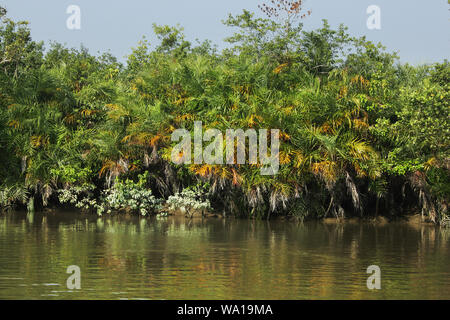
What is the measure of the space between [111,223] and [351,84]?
10.1 meters

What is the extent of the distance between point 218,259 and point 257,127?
28.9 ft

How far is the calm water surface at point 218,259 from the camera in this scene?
1250 cm

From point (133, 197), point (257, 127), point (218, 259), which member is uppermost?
point (257, 127)

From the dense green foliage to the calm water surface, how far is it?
1.54 m

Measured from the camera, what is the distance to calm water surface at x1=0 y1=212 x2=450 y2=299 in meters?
12.5

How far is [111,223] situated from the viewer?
78.2 feet

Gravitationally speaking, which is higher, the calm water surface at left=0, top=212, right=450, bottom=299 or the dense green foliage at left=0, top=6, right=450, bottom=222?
the dense green foliage at left=0, top=6, right=450, bottom=222

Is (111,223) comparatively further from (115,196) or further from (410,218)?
(410,218)

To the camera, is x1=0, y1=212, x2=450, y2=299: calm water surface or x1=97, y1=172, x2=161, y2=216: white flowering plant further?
x1=97, y1=172, x2=161, y2=216: white flowering plant

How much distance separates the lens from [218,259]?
1614cm

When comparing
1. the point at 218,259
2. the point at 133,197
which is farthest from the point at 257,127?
the point at 218,259

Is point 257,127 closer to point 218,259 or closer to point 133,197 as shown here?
point 133,197

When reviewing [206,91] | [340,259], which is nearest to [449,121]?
[340,259]

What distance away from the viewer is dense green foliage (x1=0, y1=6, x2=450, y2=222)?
76.9ft
